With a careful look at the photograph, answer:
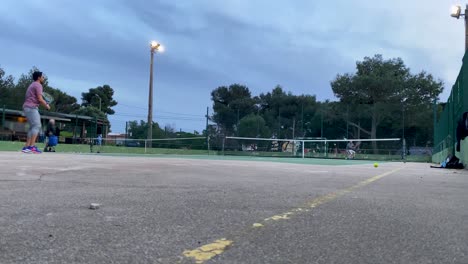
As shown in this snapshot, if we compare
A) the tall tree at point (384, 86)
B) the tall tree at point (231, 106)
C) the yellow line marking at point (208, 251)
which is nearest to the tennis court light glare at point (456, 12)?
the tall tree at point (231, 106)

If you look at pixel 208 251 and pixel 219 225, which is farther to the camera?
pixel 219 225

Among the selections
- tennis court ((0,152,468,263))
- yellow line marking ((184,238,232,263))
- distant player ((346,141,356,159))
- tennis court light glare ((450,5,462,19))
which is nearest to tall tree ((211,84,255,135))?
distant player ((346,141,356,159))

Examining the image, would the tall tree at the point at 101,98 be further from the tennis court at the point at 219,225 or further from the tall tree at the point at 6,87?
the tennis court at the point at 219,225

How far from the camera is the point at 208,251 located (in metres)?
2.16

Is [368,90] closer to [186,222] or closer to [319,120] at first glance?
[319,120]

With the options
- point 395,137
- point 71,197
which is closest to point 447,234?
point 71,197

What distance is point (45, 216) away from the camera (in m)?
2.81

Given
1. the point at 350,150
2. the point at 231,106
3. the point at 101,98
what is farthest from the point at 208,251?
the point at 101,98

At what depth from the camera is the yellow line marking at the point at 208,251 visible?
6.74 feet

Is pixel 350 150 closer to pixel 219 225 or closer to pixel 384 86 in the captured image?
pixel 384 86

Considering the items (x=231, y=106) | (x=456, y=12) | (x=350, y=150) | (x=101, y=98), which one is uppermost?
(x=101, y=98)

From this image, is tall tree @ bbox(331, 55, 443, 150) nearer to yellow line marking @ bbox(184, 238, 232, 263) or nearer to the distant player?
the distant player

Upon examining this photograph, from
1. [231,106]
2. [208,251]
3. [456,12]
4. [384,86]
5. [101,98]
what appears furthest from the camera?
[101,98]

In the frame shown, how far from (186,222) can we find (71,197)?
139 centimetres
